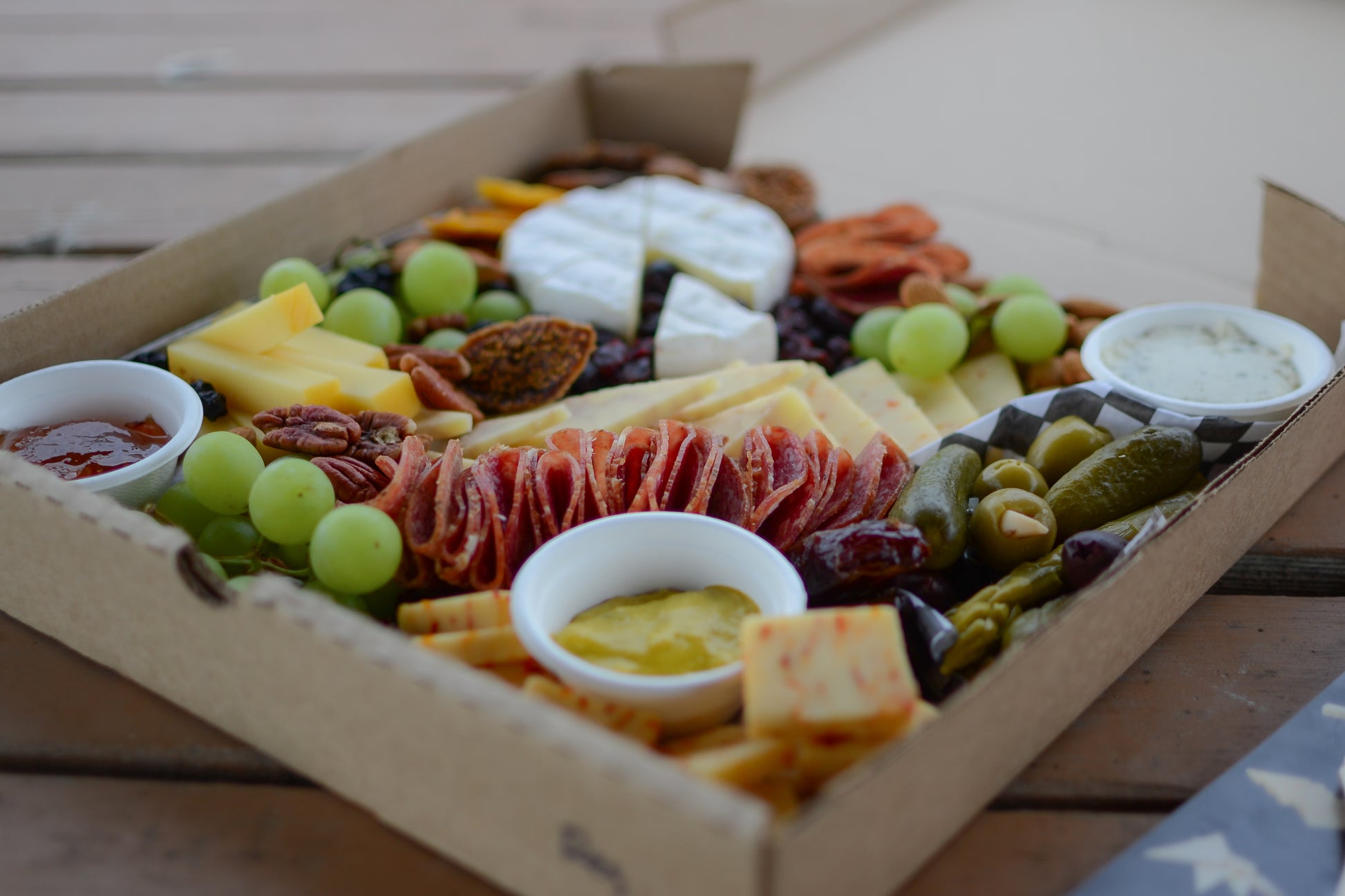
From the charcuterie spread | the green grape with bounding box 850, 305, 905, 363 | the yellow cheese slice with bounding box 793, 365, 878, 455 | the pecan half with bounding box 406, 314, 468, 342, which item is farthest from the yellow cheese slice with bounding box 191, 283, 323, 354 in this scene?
the green grape with bounding box 850, 305, 905, 363

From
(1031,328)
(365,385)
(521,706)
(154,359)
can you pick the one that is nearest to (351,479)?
(365,385)

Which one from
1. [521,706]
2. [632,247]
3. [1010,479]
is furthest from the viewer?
[632,247]

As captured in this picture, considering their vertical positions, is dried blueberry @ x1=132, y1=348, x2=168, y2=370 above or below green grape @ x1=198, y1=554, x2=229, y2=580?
above

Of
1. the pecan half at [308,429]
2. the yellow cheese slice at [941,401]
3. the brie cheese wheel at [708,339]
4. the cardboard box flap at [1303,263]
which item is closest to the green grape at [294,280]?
the pecan half at [308,429]

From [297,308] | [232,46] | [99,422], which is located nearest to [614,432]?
[297,308]

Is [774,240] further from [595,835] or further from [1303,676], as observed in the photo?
[595,835]

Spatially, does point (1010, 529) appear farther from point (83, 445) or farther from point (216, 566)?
point (83, 445)

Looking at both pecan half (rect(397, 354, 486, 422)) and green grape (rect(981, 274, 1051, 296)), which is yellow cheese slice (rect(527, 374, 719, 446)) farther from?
green grape (rect(981, 274, 1051, 296))
